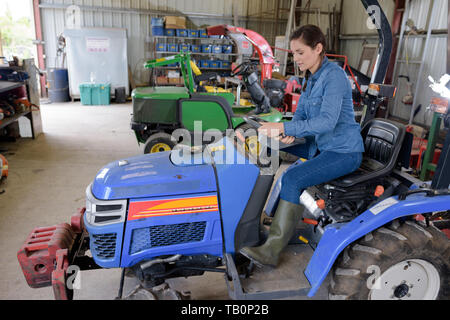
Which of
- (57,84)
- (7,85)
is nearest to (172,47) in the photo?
(57,84)

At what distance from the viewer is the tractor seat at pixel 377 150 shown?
2.06 meters

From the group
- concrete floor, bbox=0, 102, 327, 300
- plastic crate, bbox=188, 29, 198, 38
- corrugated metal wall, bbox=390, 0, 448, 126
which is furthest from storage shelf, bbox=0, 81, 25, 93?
corrugated metal wall, bbox=390, 0, 448, 126

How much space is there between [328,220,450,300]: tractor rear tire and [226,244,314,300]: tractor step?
199mm

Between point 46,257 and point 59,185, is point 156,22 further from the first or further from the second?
point 46,257

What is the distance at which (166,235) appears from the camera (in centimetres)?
190

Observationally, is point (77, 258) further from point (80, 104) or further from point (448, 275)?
point (80, 104)

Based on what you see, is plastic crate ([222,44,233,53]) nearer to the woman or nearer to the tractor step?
the woman

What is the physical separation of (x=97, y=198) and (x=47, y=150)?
4.61 meters

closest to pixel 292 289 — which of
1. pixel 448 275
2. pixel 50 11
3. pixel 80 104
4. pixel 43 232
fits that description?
pixel 448 275

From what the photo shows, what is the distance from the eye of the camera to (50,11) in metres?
11.5

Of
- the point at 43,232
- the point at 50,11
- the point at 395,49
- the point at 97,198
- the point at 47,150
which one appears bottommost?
the point at 47,150

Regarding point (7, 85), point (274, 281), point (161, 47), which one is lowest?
point (274, 281)

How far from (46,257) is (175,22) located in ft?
34.8

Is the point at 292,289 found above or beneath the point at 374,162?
beneath
